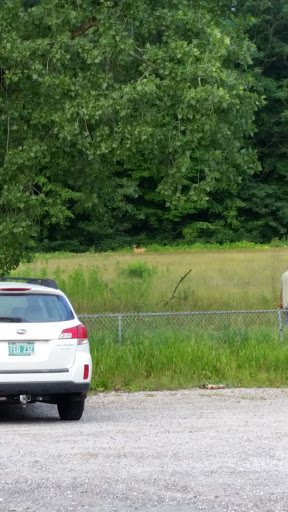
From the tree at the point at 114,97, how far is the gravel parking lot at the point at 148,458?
227 inches

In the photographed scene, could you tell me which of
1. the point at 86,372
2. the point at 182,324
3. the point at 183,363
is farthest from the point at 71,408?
the point at 182,324

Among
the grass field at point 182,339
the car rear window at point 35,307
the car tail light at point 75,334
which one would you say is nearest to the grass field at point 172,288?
the grass field at point 182,339

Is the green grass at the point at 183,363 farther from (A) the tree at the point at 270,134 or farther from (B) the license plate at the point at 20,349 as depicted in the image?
(A) the tree at the point at 270,134

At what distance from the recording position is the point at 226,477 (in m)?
7.78

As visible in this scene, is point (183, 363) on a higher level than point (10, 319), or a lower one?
lower

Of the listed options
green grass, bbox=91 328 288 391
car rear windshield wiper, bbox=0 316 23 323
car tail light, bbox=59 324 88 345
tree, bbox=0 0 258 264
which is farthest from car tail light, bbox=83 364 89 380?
tree, bbox=0 0 258 264

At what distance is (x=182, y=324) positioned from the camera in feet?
65.8

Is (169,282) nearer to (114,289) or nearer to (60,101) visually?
(114,289)

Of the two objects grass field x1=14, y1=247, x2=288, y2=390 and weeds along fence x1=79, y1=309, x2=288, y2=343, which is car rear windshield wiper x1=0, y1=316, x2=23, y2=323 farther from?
weeds along fence x1=79, y1=309, x2=288, y2=343

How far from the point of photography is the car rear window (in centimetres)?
1136

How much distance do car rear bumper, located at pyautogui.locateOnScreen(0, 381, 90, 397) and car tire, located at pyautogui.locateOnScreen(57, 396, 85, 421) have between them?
→ 33 centimetres

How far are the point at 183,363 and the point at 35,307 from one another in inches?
184

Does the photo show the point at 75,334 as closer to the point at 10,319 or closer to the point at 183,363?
the point at 10,319

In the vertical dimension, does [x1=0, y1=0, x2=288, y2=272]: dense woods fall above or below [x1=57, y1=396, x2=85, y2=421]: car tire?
above
